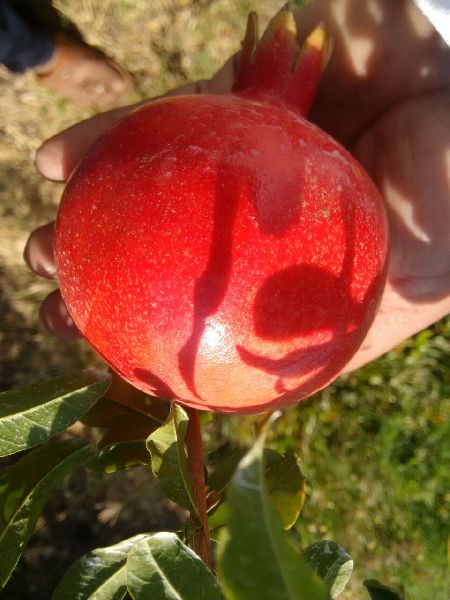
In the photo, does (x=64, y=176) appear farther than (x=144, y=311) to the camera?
Yes

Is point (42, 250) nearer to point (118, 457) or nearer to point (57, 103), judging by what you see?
point (118, 457)

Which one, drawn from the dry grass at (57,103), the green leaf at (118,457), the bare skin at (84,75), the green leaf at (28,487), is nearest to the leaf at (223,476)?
the green leaf at (118,457)

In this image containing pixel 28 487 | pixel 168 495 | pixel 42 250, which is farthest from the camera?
pixel 42 250

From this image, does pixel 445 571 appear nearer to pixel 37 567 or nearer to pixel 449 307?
pixel 449 307

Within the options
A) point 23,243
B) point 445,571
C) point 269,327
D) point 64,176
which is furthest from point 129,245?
point 445,571

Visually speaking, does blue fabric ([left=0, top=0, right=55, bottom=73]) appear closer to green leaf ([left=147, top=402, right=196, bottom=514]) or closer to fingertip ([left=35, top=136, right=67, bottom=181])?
fingertip ([left=35, top=136, right=67, bottom=181])

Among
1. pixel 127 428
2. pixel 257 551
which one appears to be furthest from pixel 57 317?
pixel 257 551

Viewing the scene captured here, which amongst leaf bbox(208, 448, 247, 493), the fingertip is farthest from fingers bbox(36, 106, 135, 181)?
leaf bbox(208, 448, 247, 493)
